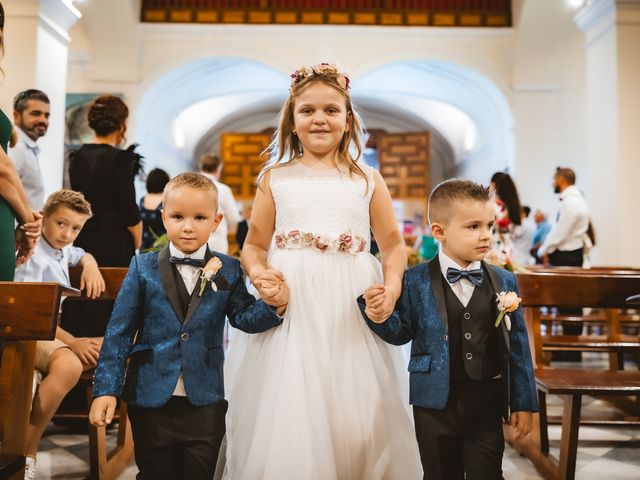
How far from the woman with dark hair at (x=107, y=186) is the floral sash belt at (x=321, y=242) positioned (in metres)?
1.87

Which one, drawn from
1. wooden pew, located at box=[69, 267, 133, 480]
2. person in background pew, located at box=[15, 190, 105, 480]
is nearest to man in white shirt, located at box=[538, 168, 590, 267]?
wooden pew, located at box=[69, 267, 133, 480]

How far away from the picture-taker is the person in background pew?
264cm

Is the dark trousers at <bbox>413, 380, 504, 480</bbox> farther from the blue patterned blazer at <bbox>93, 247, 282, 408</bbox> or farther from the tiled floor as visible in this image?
the tiled floor

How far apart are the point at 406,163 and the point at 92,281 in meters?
11.3

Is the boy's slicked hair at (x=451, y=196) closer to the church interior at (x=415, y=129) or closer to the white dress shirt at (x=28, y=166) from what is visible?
the church interior at (x=415, y=129)

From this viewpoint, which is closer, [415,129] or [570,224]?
[570,224]

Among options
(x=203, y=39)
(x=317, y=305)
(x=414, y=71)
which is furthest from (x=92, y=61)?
(x=317, y=305)

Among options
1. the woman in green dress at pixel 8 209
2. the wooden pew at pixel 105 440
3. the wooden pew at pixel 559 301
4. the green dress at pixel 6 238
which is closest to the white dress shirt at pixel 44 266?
the wooden pew at pixel 105 440

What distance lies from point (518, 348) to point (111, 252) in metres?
2.72

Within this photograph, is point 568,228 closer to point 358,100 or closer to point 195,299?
point 195,299

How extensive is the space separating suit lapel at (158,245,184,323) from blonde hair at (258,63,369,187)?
59 centimetres

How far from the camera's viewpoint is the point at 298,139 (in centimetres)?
266

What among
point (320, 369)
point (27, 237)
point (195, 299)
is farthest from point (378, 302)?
point (27, 237)

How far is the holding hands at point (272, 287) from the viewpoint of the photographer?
6.91 feet
